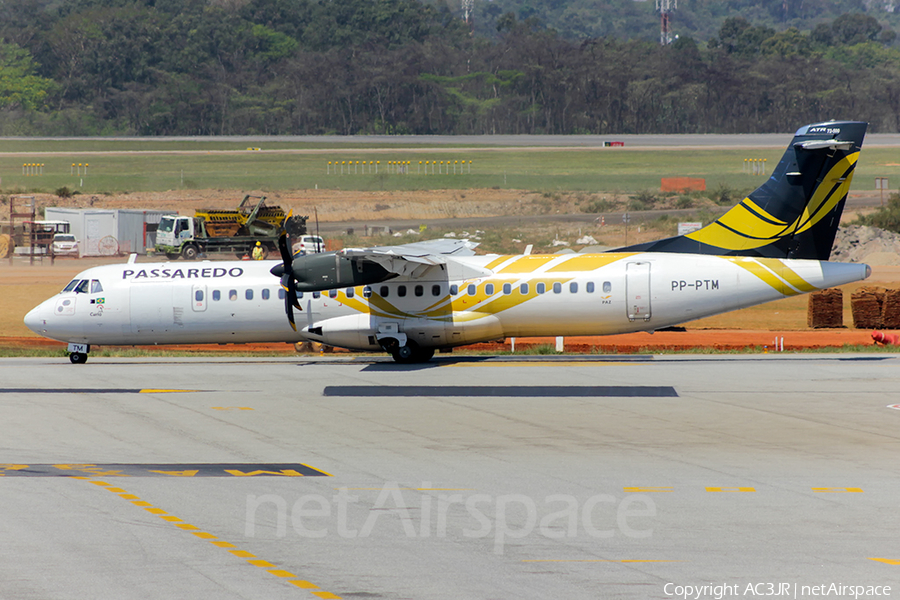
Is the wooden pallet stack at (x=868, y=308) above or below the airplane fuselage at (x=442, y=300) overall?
below

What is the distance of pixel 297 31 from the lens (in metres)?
161

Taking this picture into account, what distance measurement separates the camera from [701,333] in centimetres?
3959

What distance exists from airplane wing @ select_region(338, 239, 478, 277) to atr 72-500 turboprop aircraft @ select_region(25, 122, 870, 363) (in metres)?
0.07

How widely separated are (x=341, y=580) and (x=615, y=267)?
65.7 ft

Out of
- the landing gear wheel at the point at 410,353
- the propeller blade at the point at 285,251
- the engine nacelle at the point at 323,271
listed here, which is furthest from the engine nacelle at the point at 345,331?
the propeller blade at the point at 285,251

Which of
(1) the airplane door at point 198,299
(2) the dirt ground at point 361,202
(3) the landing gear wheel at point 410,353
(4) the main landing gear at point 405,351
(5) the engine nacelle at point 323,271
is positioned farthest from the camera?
(2) the dirt ground at point 361,202

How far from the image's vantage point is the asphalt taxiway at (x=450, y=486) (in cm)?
1070

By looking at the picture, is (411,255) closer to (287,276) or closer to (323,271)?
(323,271)

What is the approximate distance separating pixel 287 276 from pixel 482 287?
19.0 feet

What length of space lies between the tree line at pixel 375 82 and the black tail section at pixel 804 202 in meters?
104

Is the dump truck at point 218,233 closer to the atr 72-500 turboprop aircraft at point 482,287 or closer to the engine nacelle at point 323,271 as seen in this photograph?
the atr 72-500 turboprop aircraft at point 482,287

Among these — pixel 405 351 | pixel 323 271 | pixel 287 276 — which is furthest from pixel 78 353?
pixel 405 351

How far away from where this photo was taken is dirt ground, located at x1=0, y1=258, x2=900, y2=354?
1425 inches

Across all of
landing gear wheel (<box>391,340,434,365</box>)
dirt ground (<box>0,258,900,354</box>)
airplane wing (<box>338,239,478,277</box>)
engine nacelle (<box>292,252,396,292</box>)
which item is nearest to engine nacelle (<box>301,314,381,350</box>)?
landing gear wheel (<box>391,340,434,365</box>)
